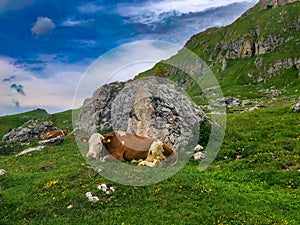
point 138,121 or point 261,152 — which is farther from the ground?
point 138,121

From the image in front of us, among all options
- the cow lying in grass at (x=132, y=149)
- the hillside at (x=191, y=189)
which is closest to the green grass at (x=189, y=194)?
the hillside at (x=191, y=189)

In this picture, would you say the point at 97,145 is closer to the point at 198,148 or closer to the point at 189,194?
the point at 198,148

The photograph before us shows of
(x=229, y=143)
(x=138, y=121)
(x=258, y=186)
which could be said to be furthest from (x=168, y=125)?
(x=258, y=186)

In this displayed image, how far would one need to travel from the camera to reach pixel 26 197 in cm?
1988

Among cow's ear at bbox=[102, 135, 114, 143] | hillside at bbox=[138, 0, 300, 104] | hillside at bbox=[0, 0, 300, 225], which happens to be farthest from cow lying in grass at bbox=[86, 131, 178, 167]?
hillside at bbox=[138, 0, 300, 104]

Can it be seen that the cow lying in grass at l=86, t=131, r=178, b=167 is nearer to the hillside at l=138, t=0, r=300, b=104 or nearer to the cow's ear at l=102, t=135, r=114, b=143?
the cow's ear at l=102, t=135, r=114, b=143

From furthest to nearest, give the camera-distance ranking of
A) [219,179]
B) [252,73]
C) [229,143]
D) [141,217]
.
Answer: [252,73]
[229,143]
[219,179]
[141,217]

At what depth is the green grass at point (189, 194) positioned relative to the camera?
16219 millimetres

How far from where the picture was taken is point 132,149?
81.7 feet

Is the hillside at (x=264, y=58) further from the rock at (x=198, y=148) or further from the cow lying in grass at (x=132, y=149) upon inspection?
the cow lying in grass at (x=132, y=149)

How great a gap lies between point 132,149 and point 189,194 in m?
7.64

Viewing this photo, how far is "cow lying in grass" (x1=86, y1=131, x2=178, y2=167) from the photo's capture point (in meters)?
23.6

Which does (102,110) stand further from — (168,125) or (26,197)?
(26,197)

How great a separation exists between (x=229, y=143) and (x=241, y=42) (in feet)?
578
